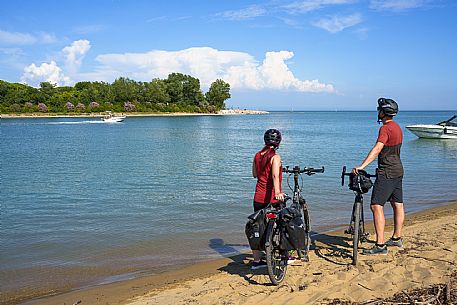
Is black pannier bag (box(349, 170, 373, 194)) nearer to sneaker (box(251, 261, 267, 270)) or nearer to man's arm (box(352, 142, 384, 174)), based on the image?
man's arm (box(352, 142, 384, 174))

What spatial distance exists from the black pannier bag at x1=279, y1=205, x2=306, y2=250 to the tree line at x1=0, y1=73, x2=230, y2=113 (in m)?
115

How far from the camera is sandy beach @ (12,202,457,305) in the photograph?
4.97 metres

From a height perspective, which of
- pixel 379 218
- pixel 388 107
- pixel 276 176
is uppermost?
pixel 388 107

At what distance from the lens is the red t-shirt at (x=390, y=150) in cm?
596

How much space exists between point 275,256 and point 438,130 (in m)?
35.5

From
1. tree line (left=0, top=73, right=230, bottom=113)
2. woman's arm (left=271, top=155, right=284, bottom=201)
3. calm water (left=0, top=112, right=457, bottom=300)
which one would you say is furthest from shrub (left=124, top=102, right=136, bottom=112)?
woman's arm (left=271, top=155, right=284, bottom=201)

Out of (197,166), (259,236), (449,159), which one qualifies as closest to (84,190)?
(197,166)

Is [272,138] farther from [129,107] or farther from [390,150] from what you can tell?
[129,107]

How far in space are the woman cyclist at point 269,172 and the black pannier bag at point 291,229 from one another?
0.27m

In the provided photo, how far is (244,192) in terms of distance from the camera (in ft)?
45.8

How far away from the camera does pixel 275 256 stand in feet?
17.7

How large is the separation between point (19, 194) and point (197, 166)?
935 cm

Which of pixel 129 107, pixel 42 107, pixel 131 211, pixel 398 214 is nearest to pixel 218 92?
pixel 129 107

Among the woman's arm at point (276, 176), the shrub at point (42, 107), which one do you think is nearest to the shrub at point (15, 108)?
the shrub at point (42, 107)
